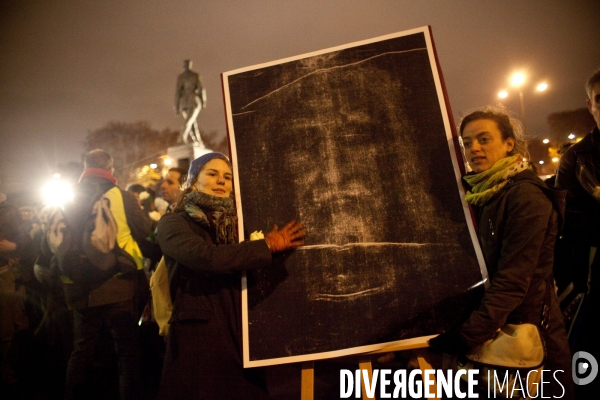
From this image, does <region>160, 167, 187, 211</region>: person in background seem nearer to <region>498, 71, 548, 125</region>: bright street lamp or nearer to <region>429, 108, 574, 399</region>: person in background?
<region>429, 108, 574, 399</region>: person in background

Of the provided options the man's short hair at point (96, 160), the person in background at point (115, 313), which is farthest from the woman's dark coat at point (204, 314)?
the man's short hair at point (96, 160)

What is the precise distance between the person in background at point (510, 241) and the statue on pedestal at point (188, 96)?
1168cm

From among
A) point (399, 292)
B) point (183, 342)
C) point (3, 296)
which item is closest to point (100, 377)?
point (3, 296)

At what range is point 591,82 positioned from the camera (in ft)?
6.63

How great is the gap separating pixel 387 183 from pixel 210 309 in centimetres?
117

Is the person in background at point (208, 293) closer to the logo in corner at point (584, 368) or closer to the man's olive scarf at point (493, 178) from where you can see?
the man's olive scarf at point (493, 178)

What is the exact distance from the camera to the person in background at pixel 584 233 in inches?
79.0

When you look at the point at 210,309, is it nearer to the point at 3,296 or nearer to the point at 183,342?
the point at 183,342

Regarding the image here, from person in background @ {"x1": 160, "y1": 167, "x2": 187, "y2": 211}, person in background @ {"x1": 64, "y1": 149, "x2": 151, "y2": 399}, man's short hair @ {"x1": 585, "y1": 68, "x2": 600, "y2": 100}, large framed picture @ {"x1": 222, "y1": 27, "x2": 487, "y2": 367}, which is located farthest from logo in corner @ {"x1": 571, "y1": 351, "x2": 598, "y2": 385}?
person in background @ {"x1": 160, "y1": 167, "x2": 187, "y2": 211}

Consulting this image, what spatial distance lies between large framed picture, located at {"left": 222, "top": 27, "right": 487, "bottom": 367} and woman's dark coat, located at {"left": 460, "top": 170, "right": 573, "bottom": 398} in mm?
129

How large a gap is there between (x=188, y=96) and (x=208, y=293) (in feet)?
38.1

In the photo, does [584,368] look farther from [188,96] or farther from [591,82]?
[188,96]

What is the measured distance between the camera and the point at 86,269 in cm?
282

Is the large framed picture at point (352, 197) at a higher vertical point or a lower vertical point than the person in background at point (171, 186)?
lower
